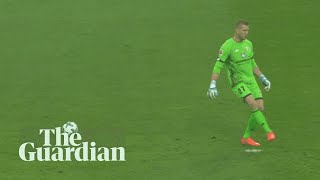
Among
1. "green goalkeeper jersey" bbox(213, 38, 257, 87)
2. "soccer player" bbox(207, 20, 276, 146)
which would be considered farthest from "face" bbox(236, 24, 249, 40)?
"green goalkeeper jersey" bbox(213, 38, 257, 87)

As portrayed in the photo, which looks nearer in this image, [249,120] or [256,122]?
[256,122]

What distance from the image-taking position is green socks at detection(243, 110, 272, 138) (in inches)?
582

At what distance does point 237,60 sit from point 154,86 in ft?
13.9

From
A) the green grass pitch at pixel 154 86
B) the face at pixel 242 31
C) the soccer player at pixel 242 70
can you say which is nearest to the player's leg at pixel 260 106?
the soccer player at pixel 242 70

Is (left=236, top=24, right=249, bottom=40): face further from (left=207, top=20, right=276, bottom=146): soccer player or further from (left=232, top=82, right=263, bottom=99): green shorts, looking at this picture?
(left=232, top=82, right=263, bottom=99): green shorts

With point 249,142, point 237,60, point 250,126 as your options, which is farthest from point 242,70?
point 249,142

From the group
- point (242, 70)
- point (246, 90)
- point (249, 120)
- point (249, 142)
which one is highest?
point (242, 70)

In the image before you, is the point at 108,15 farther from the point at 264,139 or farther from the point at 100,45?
the point at 264,139

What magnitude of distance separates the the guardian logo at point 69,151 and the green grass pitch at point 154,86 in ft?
0.74

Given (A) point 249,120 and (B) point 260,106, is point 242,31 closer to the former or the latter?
(B) point 260,106

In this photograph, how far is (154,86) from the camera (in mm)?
18703

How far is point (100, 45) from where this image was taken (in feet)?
68.1

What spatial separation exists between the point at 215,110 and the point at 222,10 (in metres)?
5.61

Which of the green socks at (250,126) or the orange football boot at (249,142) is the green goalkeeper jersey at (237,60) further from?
the orange football boot at (249,142)
